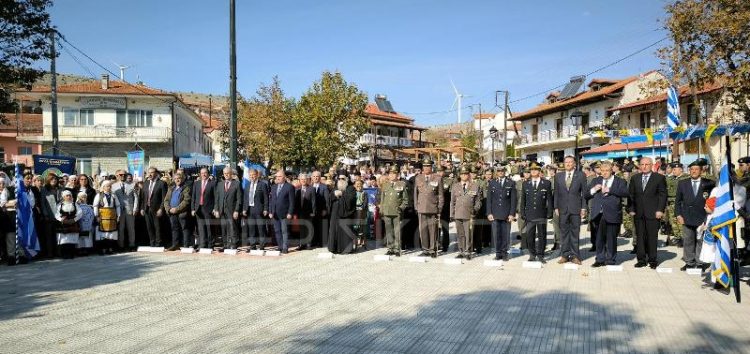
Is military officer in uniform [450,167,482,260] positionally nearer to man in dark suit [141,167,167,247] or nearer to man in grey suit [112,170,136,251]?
man in dark suit [141,167,167,247]

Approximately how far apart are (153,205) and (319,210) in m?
3.83

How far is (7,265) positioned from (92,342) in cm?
673

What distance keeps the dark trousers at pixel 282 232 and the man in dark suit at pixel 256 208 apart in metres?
0.34

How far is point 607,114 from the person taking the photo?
4262 cm

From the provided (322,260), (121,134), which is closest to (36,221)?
(322,260)

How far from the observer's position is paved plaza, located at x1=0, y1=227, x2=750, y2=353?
205 inches

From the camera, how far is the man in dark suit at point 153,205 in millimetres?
12414

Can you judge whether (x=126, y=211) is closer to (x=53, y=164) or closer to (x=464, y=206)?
(x=464, y=206)

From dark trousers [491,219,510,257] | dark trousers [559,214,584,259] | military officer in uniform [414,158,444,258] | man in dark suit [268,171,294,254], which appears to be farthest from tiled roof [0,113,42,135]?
dark trousers [559,214,584,259]

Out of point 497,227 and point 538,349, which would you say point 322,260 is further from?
point 538,349

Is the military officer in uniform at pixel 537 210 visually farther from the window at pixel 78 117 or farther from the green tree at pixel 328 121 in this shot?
the window at pixel 78 117

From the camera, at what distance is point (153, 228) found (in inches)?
496

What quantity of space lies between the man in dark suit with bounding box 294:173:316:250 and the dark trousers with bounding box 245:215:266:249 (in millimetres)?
869

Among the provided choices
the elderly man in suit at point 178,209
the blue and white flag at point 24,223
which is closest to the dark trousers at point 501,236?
the elderly man in suit at point 178,209
